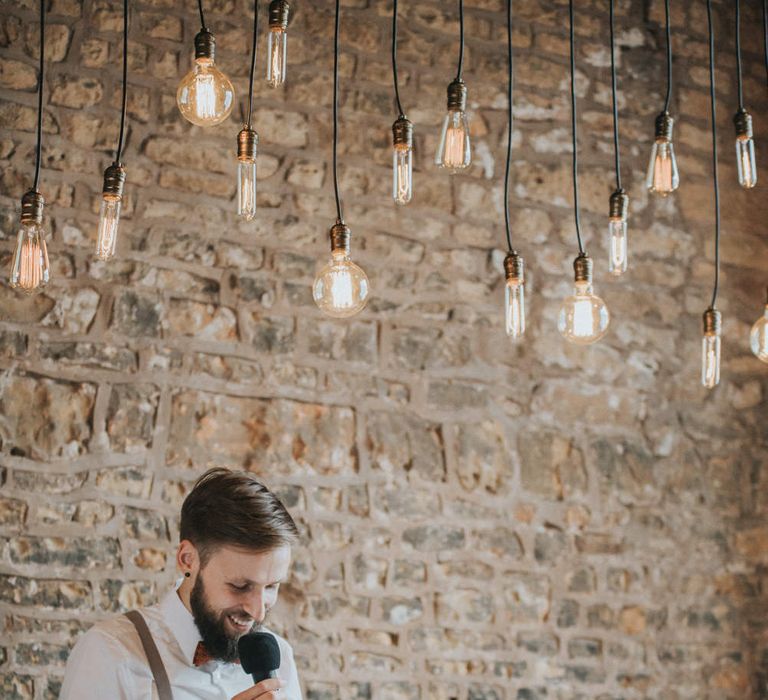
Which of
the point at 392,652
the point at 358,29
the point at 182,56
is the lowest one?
the point at 392,652

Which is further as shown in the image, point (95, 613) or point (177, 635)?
point (95, 613)

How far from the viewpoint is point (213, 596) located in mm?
2545

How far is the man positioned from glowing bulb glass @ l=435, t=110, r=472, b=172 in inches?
35.3

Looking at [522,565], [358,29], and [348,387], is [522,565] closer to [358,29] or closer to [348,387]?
[348,387]

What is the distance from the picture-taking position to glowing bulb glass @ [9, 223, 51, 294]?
2303 millimetres

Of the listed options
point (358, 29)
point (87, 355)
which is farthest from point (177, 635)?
point (358, 29)

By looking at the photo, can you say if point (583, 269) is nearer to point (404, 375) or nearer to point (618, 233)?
point (618, 233)

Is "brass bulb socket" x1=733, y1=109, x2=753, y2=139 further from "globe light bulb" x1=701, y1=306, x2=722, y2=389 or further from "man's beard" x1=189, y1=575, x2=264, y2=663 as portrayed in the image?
"man's beard" x1=189, y1=575, x2=264, y2=663

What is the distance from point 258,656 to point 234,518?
1.05 feet

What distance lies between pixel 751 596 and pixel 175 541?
227 centimetres

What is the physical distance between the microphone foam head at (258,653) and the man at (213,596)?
2.4 inches

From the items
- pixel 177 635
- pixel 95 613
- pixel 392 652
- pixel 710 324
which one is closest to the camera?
pixel 177 635

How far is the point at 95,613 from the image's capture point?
11.5 ft

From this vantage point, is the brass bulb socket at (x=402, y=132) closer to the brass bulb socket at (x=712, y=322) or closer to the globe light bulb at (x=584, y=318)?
the globe light bulb at (x=584, y=318)
